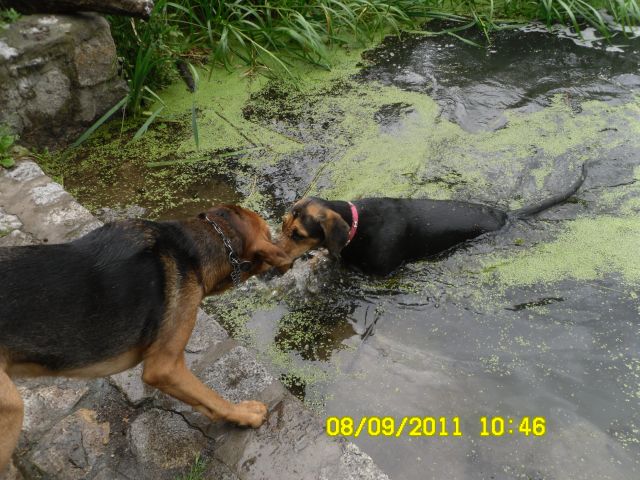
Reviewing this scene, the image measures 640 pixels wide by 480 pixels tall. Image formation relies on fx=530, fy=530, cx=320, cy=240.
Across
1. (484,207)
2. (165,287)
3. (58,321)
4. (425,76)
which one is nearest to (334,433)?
(165,287)

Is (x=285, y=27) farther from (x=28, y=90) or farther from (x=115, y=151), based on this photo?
(x=28, y=90)

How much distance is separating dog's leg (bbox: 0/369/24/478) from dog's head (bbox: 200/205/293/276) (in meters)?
1.17

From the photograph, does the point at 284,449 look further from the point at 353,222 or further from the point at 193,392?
the point at 353,222

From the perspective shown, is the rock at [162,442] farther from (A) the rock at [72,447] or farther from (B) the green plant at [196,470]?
(A) the rock at [72,447]

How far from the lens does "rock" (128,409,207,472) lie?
8.09ft

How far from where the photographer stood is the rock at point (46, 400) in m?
2.59

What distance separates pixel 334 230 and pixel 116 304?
180cm

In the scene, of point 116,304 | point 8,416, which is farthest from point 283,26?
point 8,416

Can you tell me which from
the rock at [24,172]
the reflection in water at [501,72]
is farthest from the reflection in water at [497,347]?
the rock at [24,172]

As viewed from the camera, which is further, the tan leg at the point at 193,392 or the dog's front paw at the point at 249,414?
the dog's front paw at the point at 249,414

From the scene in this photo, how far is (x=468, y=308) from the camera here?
12.7 ft

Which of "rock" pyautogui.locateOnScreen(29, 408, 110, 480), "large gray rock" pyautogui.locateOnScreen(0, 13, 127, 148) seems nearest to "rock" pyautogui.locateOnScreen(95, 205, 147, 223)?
"large gray rock" pyautogui.locateOnScreen(0, 13, 127, 148)
